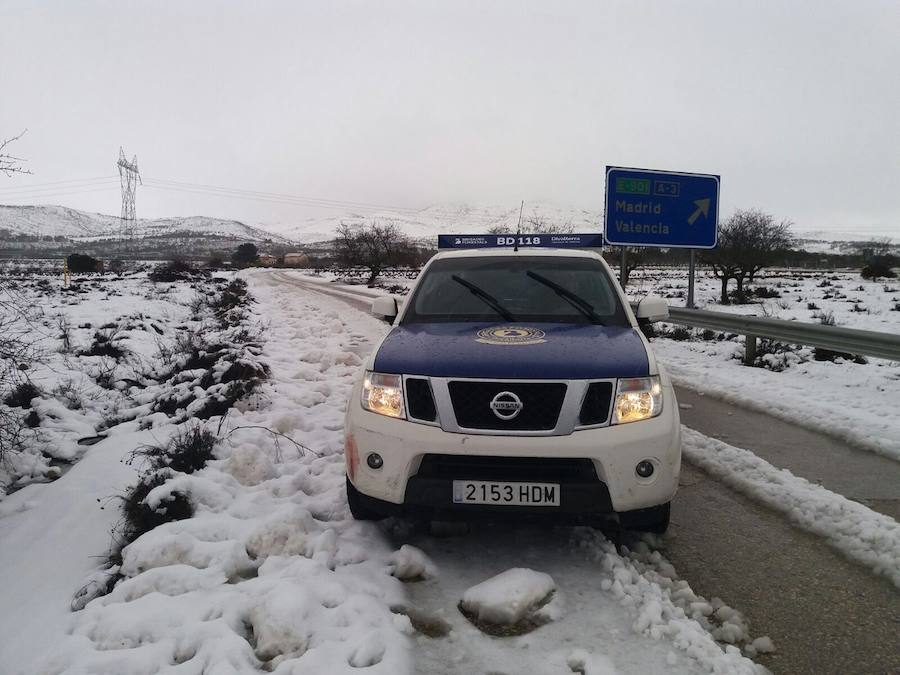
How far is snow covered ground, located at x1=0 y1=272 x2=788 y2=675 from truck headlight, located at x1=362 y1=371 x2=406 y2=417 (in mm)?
761

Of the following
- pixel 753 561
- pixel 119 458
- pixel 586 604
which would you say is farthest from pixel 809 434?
pixel 119 458

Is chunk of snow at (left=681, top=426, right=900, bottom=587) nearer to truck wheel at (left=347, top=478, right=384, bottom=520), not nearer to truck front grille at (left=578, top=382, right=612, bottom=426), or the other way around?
truck front grille at (left=578, top=382, right=612, bottom=426)

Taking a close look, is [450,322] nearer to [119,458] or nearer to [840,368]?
[119,458]

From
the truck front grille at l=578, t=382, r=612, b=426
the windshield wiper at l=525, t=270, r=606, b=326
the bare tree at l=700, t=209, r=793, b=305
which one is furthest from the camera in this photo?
the bare tree at l=700, t=209, r=793, b=305

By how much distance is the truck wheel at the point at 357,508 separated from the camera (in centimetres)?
334

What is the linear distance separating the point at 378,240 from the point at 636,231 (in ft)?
89.0

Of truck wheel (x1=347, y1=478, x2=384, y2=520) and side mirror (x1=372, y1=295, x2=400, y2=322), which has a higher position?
side mirror (x1=372, y1=295, x2=400, y2=322)

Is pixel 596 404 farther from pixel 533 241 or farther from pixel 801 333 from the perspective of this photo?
pixel 801 333

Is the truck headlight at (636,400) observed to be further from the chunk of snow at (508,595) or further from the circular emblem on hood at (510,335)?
the chunk of snow at (508,595)

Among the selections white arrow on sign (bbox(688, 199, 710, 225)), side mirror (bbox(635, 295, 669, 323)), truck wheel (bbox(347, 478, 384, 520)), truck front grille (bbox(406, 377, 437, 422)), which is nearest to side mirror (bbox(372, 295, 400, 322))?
truck front grille (bbox(406, 377, 437, 422))

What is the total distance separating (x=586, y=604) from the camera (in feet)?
8.93

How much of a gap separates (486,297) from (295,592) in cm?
245

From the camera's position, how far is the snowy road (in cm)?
239

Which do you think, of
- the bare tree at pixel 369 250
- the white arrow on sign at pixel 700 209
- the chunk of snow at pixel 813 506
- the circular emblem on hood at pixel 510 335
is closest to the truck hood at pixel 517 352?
the circular emblem on hood at pixel 510 335
